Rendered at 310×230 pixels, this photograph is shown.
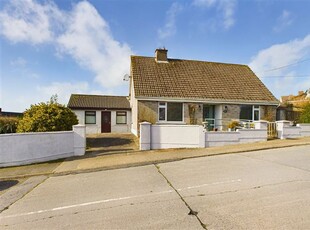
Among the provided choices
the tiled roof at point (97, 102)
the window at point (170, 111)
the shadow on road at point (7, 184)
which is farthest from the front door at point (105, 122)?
the shadow on road at point (7, 184)

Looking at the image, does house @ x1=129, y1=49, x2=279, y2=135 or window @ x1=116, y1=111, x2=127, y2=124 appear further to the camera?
window @ x1=116, y1=111, x2=127, y2=124

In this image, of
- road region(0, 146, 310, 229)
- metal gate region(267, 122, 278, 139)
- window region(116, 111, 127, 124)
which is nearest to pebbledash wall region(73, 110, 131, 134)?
window region(116, 111, 127, 124)

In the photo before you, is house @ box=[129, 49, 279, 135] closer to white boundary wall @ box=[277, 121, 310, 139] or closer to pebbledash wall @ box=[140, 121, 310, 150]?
white boundary wall @ box=[277, 121, 310, 139]

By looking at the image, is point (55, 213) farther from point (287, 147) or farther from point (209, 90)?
point (209, 90)

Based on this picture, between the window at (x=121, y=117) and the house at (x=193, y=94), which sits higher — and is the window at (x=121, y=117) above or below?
below

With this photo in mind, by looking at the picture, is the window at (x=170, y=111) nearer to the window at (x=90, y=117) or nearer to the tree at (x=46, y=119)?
the tree at (x=46, y=119)

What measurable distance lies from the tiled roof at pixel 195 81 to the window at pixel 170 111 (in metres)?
0.60

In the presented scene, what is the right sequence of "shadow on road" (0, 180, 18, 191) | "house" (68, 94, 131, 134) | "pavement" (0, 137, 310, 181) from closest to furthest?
"shadow on road" (0, 180, 18, 191), "pavement" (0, 137, 310, 181), "house" (68, 94, 131, 134)

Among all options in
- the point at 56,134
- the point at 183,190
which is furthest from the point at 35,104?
the point at 183,190

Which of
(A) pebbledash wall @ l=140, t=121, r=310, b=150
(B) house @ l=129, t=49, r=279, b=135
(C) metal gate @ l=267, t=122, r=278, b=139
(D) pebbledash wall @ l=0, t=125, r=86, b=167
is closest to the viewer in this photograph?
(D) pebbledash wall @ l=0, t=125, r=86, b=167

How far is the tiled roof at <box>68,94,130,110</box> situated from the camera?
795 inches

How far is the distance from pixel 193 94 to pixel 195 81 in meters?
1.76

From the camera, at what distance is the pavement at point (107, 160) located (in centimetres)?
812

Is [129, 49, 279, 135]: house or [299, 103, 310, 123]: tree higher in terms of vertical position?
[129, 49, 279, 135]: house
